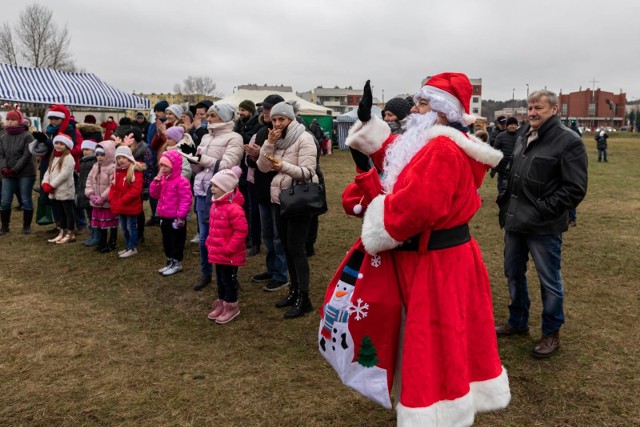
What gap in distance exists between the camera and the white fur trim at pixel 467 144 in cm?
234

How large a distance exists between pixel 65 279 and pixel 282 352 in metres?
3.24

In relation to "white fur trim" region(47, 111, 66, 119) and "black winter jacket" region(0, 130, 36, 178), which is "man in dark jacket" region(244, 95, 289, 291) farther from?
"black winter jacket" region(0, 130, 36, 178)

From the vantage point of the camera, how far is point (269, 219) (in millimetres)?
5246

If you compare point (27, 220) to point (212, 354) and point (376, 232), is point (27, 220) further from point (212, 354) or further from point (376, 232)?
point (376, 232)

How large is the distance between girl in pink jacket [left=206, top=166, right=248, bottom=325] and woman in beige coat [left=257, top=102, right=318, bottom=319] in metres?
0.39

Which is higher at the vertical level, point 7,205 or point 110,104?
point 110,104

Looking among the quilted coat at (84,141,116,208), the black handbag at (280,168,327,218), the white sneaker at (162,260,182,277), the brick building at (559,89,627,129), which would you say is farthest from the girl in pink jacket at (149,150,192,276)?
the brick building at (559,89,627,129)

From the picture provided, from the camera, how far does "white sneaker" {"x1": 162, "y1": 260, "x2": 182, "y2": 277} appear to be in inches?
233

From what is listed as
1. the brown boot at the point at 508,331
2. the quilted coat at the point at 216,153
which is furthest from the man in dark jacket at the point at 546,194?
the quilted coat at the point at 216,153

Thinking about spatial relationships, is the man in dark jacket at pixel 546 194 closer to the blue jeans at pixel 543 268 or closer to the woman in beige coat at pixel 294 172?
the blue jeans at pixel 543 268

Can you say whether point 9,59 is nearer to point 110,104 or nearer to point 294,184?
point 110,104

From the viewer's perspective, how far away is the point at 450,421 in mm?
2295

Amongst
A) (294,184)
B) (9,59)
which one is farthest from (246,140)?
(9,59)

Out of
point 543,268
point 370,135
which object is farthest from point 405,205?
point 543,268
